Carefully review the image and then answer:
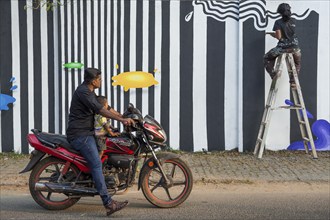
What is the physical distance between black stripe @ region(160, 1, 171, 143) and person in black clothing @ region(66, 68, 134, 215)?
11.8 ft

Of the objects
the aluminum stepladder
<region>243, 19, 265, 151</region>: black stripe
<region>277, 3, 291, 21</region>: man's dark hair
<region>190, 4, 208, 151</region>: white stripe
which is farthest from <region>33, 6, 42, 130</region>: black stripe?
<region>277, 3, 291, 21</region>: man's dark hair

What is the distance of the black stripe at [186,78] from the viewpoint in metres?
9.88

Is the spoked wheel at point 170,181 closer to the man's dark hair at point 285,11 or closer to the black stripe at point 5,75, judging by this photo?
the man's dark hair at point 285,11

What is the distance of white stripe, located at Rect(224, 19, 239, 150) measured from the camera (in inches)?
389

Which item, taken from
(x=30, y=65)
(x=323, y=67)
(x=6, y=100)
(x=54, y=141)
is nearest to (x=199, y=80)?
(x=323, y=67)

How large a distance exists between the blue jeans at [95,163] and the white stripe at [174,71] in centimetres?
377

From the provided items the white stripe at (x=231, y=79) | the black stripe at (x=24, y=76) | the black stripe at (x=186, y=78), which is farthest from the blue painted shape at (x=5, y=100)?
the white stripe at (x=231, y=79)

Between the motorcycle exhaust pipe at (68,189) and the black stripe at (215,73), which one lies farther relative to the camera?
the black stripe at (215,73)

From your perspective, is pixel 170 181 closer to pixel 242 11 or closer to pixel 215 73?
pixel 215 73

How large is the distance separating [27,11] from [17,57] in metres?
0.88

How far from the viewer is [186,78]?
992 cm

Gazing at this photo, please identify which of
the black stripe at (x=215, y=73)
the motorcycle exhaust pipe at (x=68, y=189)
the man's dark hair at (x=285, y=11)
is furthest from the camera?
the black stripe at (x=215, y=73)

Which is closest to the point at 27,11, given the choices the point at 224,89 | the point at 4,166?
the point at 4,166

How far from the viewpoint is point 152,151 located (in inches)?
256
